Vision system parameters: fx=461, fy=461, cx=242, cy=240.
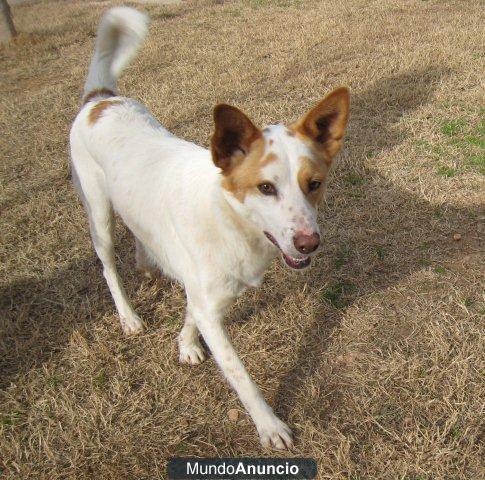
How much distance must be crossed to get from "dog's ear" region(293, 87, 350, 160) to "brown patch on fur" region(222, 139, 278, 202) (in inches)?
10.1

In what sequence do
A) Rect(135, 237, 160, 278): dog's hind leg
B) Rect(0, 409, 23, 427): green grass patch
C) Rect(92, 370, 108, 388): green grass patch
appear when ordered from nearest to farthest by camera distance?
1. Rect(0, 409, 23, 427): green grass patch
2. Rect(92, 370, 108, 388): green grass patch
3. Rect(135, 237, 160, 278): dog's hind leg

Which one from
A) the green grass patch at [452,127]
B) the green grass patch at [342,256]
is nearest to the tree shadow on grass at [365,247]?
the green grass patch at [342,256]

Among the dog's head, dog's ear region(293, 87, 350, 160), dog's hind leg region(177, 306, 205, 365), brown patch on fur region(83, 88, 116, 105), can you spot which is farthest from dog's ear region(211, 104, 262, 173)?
brown patch on fur region(83, 88, 116, 105)

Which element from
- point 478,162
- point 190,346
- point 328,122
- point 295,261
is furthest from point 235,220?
point 478,162

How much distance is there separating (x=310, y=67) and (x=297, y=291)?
16.4 ft

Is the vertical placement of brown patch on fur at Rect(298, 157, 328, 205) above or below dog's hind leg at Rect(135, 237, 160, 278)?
above

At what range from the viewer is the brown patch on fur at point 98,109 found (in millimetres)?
3002

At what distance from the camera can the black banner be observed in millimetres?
2318

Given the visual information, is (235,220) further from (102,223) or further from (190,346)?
(102,223)

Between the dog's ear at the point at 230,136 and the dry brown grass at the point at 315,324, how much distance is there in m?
1.32

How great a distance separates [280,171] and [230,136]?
1.00ft

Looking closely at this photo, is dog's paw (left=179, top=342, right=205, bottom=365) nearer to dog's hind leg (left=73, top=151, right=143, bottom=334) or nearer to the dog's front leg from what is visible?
dog's hind leg (left=73, top=151, right=143, bottom=334)

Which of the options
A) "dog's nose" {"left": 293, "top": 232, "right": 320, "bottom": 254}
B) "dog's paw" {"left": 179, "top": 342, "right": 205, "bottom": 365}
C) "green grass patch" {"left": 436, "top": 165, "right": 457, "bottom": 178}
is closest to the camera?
"dog's nose" {"left": 293, "top": 232, "right": 320, "bottom": 254}

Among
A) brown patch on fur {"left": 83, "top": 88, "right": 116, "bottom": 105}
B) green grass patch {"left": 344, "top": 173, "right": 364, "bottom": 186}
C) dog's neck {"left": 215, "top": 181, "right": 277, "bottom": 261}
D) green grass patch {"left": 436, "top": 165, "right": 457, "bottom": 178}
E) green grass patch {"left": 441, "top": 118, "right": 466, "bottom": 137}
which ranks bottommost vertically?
green grass patch {"left": 344, "top": 173, "right": 364, "bottom": 186}
